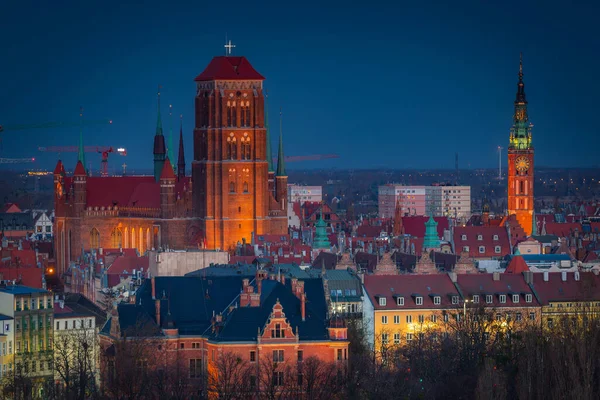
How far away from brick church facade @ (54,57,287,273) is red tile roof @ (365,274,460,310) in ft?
160

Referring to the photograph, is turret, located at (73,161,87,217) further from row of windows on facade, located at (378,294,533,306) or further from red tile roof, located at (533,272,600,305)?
row of windows on facade, located at (378,294,533,306)

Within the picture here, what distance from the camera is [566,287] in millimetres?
113500

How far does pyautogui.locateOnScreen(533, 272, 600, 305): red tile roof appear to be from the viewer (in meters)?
112

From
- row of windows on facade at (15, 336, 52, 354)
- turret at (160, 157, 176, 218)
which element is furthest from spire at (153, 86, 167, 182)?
row of windows on facade at (15, 336, 52, 354)

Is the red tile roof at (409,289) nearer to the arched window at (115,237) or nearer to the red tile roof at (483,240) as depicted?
the red tile roof at (483,240)

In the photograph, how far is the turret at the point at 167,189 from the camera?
163 meters

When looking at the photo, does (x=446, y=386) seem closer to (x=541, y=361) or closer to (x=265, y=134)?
(x=541, y=361)

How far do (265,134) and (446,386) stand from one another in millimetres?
73640

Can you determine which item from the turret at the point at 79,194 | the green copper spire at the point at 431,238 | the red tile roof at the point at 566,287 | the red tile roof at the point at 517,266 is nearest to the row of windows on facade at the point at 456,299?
the red tile roof at the point at 566,287

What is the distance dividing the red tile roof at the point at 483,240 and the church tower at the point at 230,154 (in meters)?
15.6

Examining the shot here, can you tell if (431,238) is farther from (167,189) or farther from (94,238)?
(94,238)

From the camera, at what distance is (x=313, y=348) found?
3573 inches

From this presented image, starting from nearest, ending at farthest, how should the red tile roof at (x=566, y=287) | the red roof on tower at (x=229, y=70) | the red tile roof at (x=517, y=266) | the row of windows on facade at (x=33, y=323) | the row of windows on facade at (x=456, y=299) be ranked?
the row of windows on facade at (x=33, y=323), the row of windows on facade at (x=456, y=299), the red tile roof at (x=566, y=287), the red tile roof at (x=517, y=266), the red roof on tower at (x=229, y=70)

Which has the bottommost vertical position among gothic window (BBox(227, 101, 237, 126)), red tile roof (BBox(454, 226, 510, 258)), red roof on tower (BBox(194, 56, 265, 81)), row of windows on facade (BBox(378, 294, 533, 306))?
row of windows on facade (BBox(378, 294, 533, 306))
